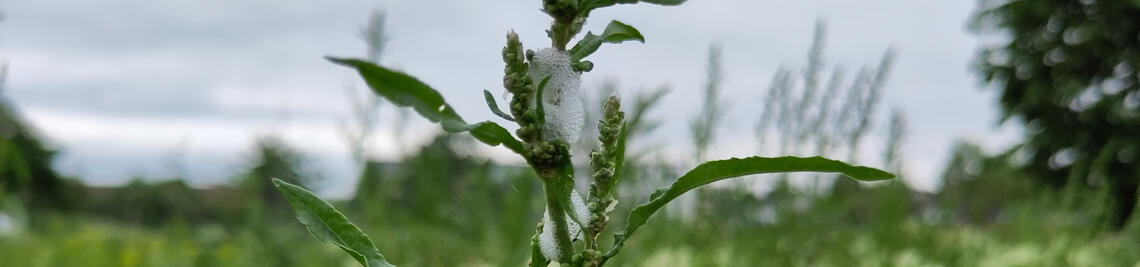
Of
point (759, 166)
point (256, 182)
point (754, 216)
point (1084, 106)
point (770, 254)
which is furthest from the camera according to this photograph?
point (1084, 106)

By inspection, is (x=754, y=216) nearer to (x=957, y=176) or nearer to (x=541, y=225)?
(x=957, y=176)

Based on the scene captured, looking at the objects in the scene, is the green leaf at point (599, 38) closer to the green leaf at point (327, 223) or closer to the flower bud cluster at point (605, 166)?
the flower bud cluster at point (605, 166)

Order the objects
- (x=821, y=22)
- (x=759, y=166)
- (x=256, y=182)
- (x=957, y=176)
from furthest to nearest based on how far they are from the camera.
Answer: (x=957, y=176) < (x=256, y=182) < (x=821, y=22) < (x=759, y=166)

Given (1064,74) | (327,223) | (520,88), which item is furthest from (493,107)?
(1064,74)

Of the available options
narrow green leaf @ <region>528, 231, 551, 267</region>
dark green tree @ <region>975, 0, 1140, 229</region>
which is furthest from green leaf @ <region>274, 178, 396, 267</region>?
dark green tree @ <region>975, 0, 1140, 229</region>

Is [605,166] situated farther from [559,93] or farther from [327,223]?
[327,223]

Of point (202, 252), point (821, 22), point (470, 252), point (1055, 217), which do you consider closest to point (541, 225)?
point (821, 22)
